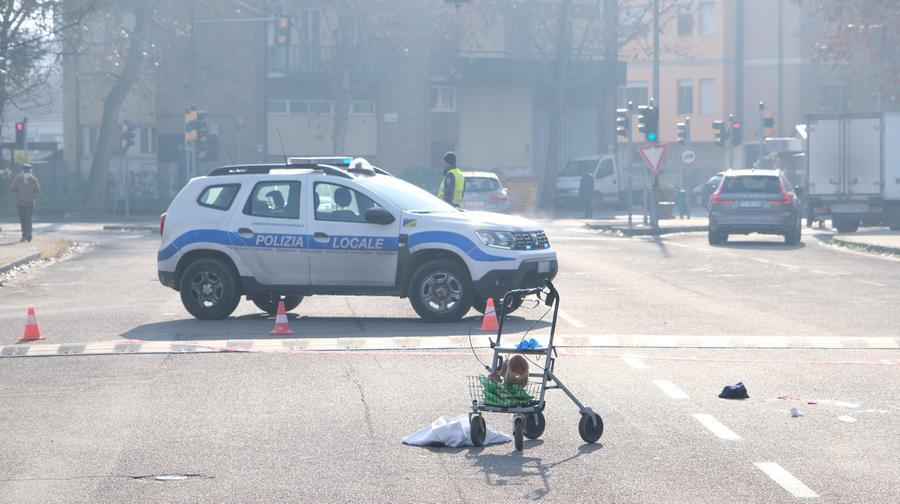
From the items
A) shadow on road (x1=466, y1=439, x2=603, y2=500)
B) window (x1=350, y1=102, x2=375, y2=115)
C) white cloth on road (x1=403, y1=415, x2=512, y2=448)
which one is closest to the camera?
shadow on road (x1=466, y1=439, x2=603, y2=500)

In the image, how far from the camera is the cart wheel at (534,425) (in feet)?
29.8

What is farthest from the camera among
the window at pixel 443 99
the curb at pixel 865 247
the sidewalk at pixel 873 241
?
the window at pixel 443 99

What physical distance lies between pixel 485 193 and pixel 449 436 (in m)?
33.6

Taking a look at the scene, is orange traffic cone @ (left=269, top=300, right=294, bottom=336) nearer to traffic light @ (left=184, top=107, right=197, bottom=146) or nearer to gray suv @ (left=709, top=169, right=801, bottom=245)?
gray suv @ (left=709, top=169, right=801, bottom=245)

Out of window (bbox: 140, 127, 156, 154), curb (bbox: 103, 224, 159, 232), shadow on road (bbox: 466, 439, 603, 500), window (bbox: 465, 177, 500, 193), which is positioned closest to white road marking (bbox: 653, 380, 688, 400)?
shadow on road (bbox: 466, 439, 603, 500)

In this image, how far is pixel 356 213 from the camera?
16422 millimetres

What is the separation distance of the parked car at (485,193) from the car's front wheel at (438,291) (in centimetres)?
2555

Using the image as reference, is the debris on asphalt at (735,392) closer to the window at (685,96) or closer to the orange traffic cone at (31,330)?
the orange traffic cone at (31,330)

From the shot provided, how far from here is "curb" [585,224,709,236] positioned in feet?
130

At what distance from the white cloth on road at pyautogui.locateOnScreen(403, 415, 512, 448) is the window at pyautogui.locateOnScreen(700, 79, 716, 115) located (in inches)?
2891

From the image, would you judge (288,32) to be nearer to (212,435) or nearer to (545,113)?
(545,113)

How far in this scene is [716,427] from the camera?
31.1 ft

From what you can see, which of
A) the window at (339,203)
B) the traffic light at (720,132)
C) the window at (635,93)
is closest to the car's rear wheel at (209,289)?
the window at (339,203)

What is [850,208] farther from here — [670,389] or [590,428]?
[590,428]
